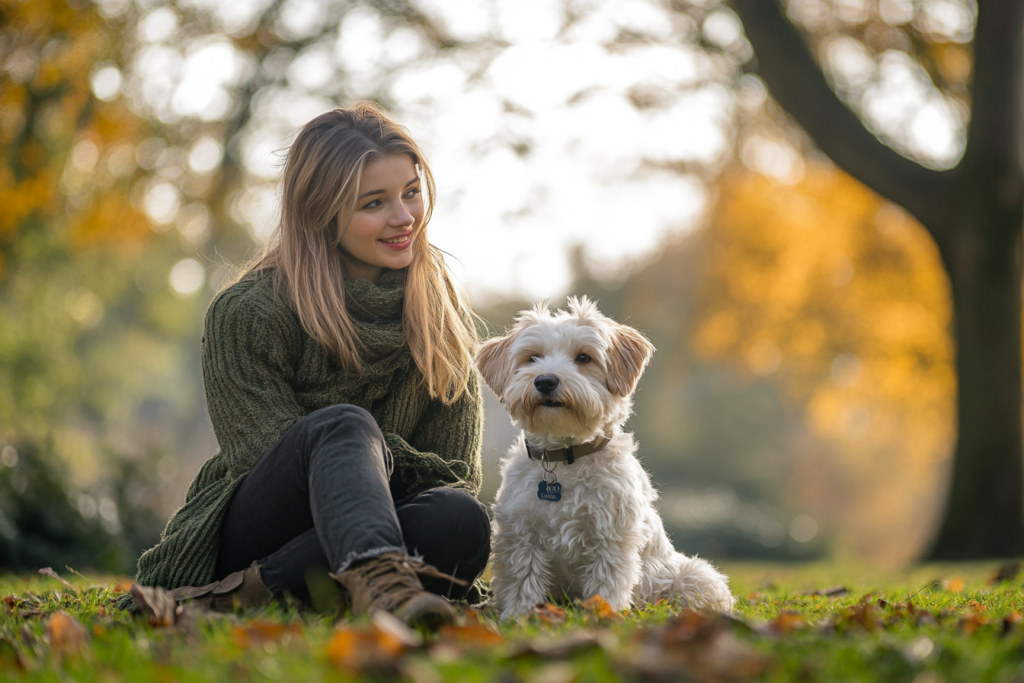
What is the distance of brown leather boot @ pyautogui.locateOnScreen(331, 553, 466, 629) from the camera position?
7.59ft

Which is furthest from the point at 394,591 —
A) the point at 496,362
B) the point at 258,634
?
the point at 496,362

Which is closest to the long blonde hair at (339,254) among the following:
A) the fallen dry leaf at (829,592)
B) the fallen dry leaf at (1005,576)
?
the fallen dry leaf at (829,592)

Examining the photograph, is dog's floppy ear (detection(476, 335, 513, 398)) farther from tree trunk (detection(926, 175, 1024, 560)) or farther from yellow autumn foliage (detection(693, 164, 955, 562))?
yellow autumn foliage (detection(693, 164, 955, 562))

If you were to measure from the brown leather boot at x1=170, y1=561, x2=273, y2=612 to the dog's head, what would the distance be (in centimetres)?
120

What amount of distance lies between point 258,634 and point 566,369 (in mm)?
1784

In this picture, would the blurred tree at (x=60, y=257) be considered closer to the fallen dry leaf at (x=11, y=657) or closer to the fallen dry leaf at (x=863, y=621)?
the fallen dry leaf at (x=11, y=657)

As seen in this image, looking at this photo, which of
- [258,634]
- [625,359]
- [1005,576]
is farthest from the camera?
[1005,576]

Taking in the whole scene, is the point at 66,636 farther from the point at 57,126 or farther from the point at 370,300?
the point at 57,126

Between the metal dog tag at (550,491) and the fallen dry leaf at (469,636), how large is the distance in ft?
3.86

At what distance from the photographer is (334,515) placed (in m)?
2.65

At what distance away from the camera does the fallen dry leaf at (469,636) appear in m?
2.04

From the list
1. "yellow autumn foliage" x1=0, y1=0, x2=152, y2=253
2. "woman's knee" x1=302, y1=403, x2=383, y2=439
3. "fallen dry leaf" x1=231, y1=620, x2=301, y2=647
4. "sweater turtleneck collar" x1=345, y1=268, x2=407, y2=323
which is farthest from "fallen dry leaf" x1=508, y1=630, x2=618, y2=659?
"yellow autumn foliage" x1=0, y1=0, x2=152, y2=253

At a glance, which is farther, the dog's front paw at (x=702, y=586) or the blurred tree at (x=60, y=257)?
the blurred tree at (x=60, y=257)

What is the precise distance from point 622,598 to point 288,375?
1621 millimetres
